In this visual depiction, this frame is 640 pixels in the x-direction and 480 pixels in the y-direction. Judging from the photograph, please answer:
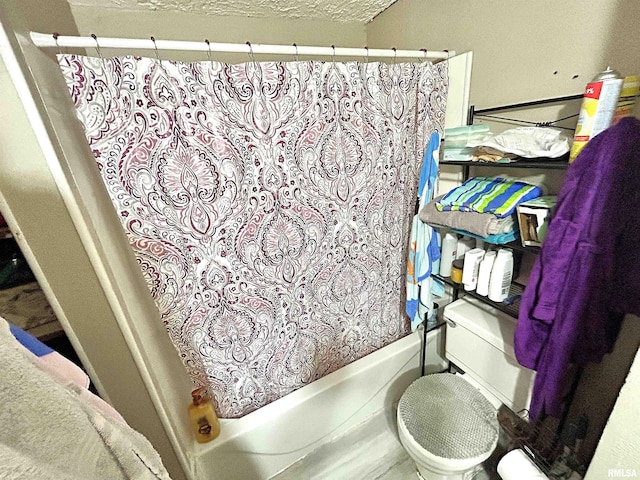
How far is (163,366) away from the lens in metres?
0.98

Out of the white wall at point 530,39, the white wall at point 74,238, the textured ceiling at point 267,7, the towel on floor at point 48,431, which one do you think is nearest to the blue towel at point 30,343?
the towel on floor at point 48,431

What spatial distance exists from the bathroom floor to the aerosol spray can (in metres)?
1.35

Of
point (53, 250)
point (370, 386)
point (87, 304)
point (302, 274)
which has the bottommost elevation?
point (370, 386)

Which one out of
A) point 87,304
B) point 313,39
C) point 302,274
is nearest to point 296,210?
point 302,274

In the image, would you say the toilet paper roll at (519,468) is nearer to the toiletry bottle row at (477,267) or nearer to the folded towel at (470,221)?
the toiletry bottle row at (477,267)

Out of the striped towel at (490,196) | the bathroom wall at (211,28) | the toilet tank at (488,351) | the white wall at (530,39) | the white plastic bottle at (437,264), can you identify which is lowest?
the toilet tank at (488,351)

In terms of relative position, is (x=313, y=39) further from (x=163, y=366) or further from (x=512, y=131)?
(x=163, y=366)

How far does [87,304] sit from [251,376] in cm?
71

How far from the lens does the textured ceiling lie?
3.62ft

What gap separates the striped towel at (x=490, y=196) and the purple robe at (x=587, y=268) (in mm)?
157

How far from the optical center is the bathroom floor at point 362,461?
118cm

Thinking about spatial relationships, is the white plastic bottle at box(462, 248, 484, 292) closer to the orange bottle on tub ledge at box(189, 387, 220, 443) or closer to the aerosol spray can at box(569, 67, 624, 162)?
the aerosol spray can at box(569, 67, 624, 162)

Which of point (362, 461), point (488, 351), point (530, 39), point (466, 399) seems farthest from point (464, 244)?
point (362, 461)

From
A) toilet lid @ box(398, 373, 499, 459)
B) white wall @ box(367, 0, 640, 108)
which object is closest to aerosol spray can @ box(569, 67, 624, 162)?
white wall @ box(367, 0, 640, 108)
